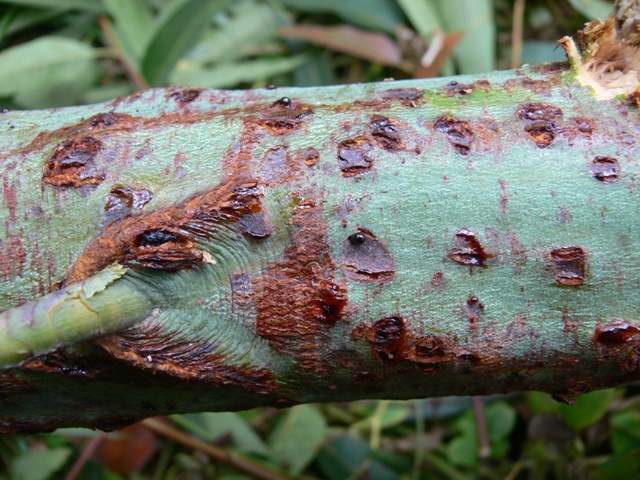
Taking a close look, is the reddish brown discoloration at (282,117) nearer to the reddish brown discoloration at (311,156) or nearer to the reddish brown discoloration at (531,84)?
the reddish brown discoloration at (311,156)

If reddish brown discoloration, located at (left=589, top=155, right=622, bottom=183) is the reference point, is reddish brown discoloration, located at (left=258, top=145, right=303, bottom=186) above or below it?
below

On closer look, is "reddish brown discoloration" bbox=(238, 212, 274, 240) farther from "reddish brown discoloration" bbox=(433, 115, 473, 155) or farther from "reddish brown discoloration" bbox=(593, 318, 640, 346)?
"reddish brown discoloration" bbox=(593, 318, 640, 346)

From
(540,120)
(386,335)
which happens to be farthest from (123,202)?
(540,120)

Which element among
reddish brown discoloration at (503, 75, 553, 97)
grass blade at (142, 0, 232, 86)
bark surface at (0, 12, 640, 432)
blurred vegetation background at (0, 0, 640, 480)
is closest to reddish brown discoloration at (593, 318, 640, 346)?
bark surface at (0, 12, 640, 432)

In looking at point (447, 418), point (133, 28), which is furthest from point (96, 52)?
point (447, 418)

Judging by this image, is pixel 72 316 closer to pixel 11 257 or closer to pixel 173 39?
pixel 11 257

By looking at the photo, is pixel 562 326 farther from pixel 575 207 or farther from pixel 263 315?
pixel 263 315
